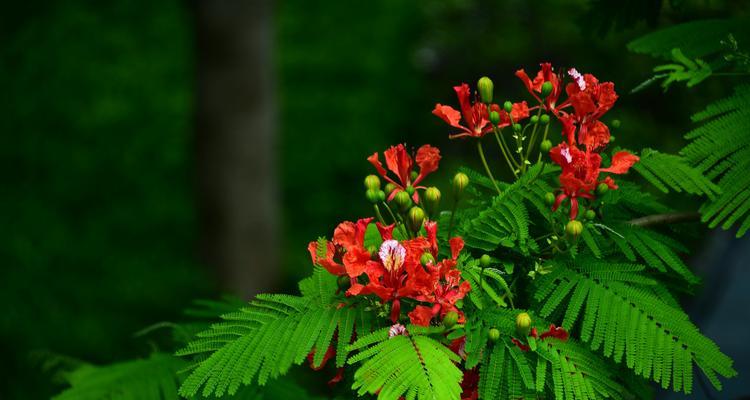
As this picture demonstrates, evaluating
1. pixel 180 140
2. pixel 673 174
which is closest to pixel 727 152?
pixel 673 174

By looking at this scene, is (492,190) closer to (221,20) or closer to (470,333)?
(470,333)

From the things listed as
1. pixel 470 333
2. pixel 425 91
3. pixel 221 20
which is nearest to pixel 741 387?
pixel 470 333

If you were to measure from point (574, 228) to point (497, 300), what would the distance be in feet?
0.57

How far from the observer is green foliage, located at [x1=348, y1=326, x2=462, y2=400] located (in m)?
1.38

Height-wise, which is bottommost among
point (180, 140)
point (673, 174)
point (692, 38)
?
point (673, 174)

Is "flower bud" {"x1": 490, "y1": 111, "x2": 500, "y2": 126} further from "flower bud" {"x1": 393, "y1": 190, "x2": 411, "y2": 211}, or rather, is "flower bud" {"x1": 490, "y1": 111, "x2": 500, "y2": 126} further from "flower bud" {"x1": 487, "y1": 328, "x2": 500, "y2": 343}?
"flower bud" {"x1": 487, "y1": 328, "x2": 500, "y2": 343}

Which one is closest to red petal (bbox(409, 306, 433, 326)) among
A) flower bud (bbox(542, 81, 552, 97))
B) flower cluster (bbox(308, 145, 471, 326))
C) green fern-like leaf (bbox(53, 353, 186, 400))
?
flower cluster (bbox(308, 145, 471, 326))

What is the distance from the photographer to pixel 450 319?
4.71 feet

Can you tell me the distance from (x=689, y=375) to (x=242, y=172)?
18.8 ft

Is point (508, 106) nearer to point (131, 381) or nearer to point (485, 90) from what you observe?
point (485, 90)

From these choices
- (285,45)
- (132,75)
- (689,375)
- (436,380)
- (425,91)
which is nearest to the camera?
(436,380)

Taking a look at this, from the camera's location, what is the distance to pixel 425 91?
10312mm

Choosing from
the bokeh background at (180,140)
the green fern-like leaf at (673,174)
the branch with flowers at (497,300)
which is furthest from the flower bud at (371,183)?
the bokeh background at (180,140)

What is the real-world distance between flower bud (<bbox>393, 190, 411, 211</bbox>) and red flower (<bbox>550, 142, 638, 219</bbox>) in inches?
9.9
